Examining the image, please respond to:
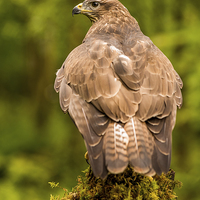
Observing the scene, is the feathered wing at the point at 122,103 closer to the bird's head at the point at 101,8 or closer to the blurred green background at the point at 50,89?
the bird's head at the point at 101,8

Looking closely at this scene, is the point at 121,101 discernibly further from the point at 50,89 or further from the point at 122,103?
the point at 50,89

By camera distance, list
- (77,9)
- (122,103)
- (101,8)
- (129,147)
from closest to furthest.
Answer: (129,147)
(122,103)
(77,9)
(101,8)

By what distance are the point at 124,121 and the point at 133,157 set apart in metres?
0.39

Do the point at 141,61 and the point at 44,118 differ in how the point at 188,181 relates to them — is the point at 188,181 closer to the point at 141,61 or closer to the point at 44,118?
the point at 141,61

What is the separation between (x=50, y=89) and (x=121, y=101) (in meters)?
3.81

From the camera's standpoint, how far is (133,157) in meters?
3.18

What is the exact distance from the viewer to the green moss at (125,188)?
3254 millimetres

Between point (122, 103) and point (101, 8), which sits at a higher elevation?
point (101, 8)

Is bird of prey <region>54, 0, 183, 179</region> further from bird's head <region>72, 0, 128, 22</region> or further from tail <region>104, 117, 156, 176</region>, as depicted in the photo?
bird's head <region>72, 0, 128, 22</region>

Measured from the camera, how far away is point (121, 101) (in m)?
3.53

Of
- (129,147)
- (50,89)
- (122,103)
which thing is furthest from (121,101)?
(50,89)

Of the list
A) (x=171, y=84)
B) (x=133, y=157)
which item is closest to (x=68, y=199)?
(x=133, y=157)

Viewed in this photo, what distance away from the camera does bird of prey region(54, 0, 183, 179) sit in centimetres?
323

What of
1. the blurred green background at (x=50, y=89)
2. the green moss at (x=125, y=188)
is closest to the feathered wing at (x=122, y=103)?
the green moss at (x=125, y=188)
